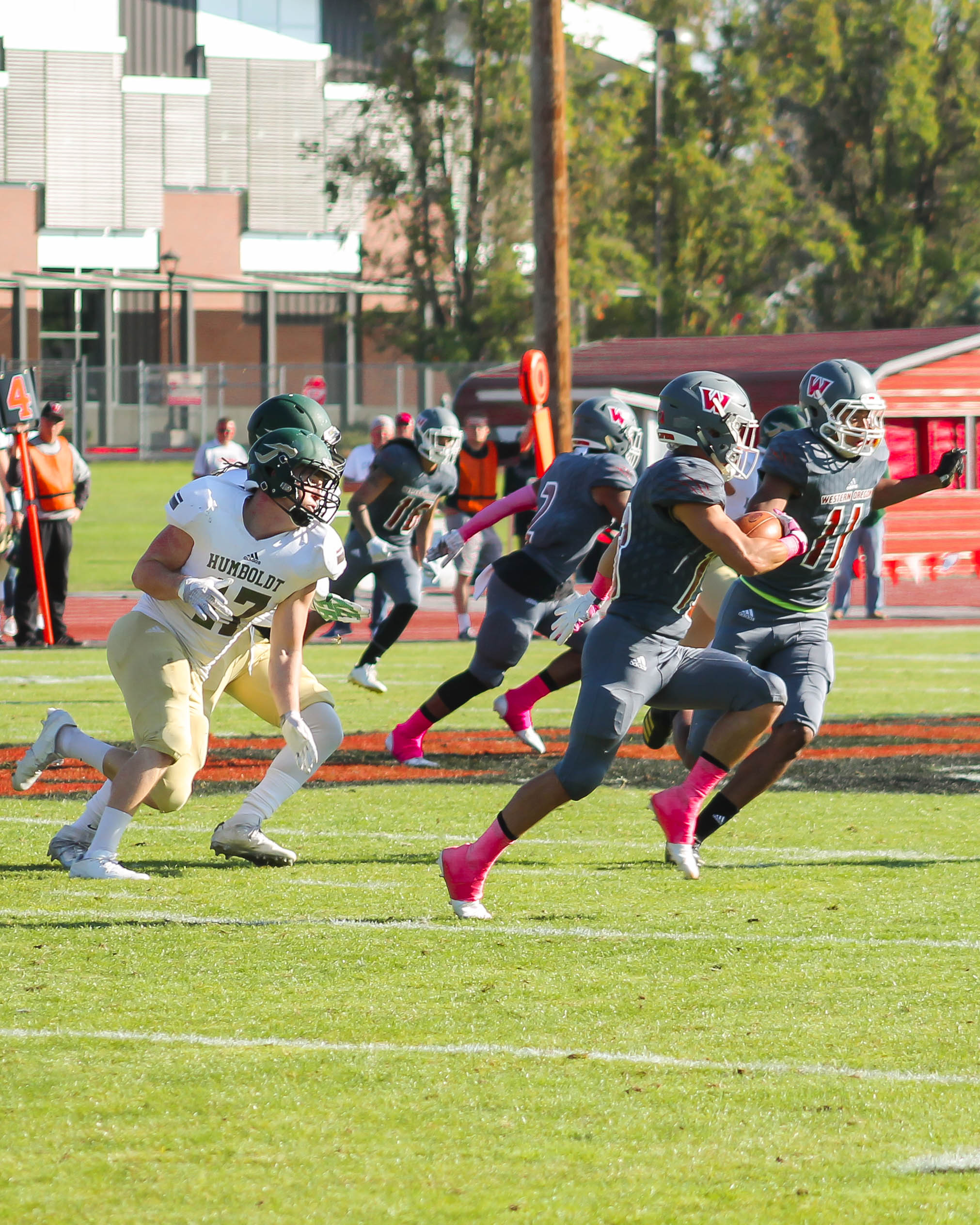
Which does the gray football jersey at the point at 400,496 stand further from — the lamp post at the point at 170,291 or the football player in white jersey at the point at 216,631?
the lamp post at the point at 170,291

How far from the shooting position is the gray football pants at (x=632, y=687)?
596 centimetres

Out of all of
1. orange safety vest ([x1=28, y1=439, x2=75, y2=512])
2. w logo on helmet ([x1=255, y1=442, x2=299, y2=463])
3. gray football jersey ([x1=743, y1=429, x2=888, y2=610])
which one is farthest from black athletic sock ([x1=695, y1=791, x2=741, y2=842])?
orange safety vest ([x1=28, y1=439, x2=75, y2=512])

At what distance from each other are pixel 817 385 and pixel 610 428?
184 centimetres

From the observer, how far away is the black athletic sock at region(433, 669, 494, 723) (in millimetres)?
9211

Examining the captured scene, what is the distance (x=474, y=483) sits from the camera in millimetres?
17969

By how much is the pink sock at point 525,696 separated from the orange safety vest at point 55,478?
7.31 m

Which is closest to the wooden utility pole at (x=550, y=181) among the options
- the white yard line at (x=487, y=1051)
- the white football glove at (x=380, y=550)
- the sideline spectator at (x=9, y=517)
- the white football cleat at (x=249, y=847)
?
the sideline spectator at (x=9, y=517)

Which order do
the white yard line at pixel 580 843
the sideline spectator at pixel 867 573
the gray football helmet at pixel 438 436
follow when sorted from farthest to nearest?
the sideline spectator at pixel 867 573
the gray football helmet at pixel 438 436
the white yard line at pixel 580 843

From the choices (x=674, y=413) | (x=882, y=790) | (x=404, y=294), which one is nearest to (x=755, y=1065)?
(x=674, y=413)

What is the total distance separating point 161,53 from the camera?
4556 cm

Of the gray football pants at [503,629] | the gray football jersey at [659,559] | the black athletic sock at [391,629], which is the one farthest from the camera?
the black athletic sock at [391,629]

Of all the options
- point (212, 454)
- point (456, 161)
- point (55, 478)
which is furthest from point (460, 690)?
point (456, 161)

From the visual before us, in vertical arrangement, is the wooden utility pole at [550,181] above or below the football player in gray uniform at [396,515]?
above

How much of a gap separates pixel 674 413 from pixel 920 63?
42.4m
